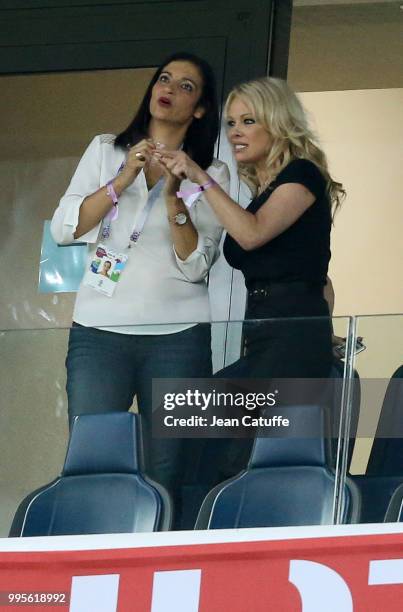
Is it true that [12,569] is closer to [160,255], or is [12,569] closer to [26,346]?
[26,346]

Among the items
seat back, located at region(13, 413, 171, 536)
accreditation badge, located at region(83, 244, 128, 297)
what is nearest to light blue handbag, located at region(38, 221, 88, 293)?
accreditation badge, located at region(83, 244, 128, 297)

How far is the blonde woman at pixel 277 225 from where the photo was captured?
3.78 metres

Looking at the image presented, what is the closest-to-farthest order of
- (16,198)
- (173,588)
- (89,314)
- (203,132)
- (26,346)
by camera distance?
(173,588) → (26,346) → (89,314) → (203,132) → (16,198)

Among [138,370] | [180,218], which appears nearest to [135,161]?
[180,218]

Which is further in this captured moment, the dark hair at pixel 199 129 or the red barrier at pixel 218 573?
the dark hair at pixel 199 129

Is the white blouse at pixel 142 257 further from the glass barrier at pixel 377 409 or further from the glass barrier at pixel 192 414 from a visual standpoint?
the glass barrier at pixel 377 409

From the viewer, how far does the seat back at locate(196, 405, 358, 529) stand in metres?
3.67

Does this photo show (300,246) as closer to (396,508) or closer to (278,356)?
(278,356)

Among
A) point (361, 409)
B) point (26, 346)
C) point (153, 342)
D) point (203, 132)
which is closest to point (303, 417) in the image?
point (361, 409)

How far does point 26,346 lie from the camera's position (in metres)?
3.93

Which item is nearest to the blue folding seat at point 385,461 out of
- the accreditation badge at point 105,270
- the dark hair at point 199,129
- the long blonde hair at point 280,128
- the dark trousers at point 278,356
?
→ the dark trousers at point 278,356

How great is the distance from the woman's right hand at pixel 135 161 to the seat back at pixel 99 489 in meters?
0.77

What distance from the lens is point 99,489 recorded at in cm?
387

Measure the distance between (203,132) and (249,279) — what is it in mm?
709
